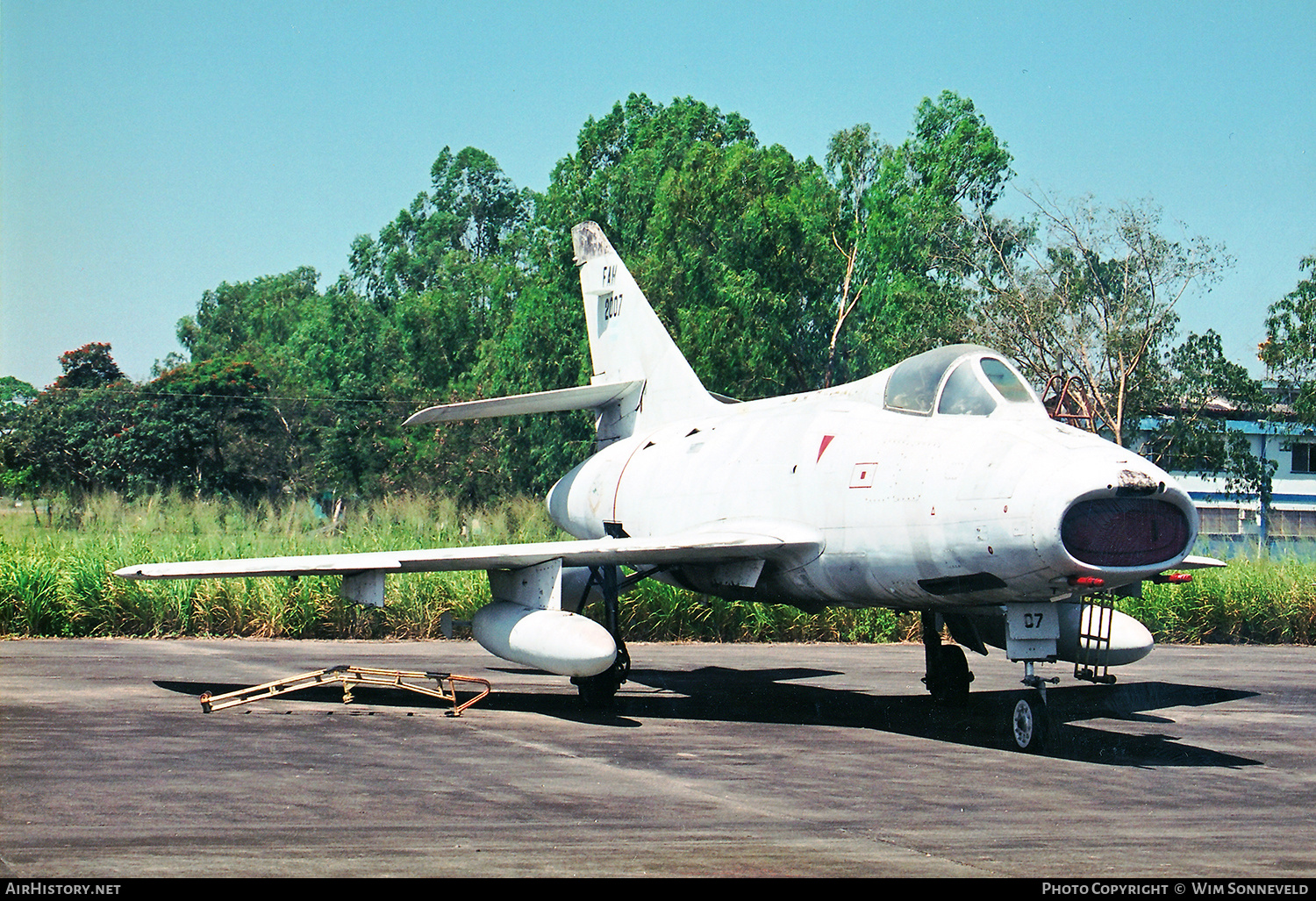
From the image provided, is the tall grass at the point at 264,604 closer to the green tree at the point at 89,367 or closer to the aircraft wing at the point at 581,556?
the aircraft wing at the point at 581,556

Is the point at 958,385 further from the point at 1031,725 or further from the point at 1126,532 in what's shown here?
the point at 1031,725

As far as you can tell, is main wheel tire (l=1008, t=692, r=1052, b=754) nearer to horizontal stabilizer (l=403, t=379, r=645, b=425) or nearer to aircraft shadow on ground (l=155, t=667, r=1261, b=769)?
aircraft shadow on ground (l=155, t=667, r=1261, b=769)

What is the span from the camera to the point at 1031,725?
9.64 m

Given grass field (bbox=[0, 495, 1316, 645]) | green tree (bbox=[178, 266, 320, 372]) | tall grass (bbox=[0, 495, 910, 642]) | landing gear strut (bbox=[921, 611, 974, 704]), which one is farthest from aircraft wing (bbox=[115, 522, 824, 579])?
green tree (bbox=[178, 266, 320, 372])

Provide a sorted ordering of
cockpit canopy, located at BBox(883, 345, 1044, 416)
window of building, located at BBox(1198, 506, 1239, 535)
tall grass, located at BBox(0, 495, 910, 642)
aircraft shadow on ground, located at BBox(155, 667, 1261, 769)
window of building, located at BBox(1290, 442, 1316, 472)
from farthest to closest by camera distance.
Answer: window of building, located at BBox(1290, 442, 1316, 472), window of building, located at BBox(1198, 506, 1239, 535), tall grass, located at BBox(0, 495, 910, 642), cockpit canopy, located at BBox(883, 345, 1044, 416), aircraft shadow on ground, located at BBox(155, 667, 1261, 769)

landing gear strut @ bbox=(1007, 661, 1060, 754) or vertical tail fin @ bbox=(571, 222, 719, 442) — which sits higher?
vertical tail fin @ bbox=(571, 222, 719, 442)

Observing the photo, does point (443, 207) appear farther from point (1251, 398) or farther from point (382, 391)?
point (1251, 398)

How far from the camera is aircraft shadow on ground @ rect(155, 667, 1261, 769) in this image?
10148mm

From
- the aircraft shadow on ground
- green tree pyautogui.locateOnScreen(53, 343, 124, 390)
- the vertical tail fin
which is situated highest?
green tree pyautogui.locateOnScreen(53, 343, 124, 390)

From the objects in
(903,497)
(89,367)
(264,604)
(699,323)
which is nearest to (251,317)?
(89,367)

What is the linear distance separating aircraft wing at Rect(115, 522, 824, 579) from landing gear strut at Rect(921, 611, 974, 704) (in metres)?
1.93

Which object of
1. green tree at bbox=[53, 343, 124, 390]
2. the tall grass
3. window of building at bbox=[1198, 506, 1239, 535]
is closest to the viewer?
the tall grass

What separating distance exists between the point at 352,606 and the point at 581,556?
8.21 metres

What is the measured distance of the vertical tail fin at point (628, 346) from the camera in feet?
51.7
